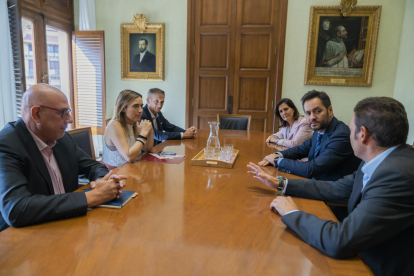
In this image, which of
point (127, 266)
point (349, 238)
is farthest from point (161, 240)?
point (349, 238)

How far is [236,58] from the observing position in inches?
179

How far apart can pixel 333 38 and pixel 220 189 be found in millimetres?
3773

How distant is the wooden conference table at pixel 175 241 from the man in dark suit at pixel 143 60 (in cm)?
377

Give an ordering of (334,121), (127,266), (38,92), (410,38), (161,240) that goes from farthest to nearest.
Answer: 1. (410,38)
2. (334,121)
3. (38,92)
4. (161,240)
5. (127,266)

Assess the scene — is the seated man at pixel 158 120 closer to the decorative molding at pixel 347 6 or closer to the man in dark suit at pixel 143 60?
the man in dark suit at pixel 143 60

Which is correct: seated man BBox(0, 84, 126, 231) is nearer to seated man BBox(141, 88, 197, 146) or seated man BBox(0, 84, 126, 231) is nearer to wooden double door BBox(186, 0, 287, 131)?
seated man BBox(141, 88, 197, 146)

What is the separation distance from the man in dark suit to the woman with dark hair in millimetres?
2539

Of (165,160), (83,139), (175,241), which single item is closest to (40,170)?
(175,241)

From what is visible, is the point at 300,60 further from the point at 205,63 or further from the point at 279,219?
the point at 279,219

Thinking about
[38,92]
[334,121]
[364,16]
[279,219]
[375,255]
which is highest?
[364,16]

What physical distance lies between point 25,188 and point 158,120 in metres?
2.41

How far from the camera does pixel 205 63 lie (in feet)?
15.4

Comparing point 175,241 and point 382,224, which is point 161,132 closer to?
point 175,241

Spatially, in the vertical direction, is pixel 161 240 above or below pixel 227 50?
below
